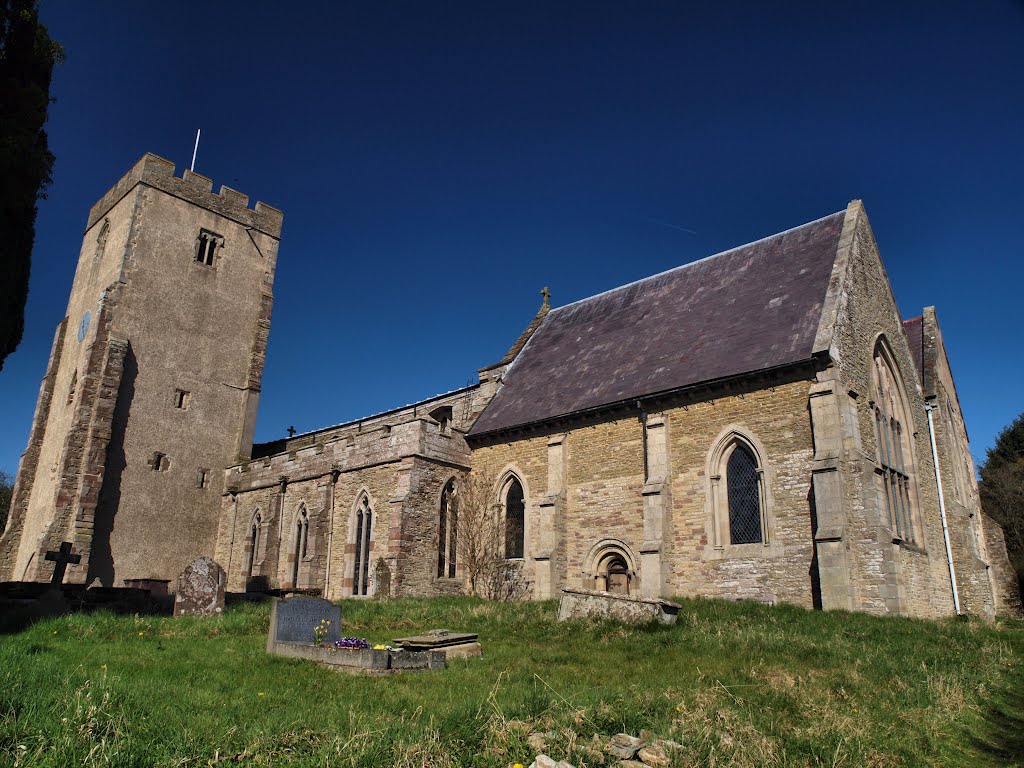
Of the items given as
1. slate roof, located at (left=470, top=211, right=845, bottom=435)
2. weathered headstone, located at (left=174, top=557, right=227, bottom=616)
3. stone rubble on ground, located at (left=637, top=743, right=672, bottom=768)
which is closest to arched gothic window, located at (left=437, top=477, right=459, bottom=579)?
slate roof, located at (left=470, top=211, right=845, bottom=435)

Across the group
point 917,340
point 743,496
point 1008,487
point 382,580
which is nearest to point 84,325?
point 382,580

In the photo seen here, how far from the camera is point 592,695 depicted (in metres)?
7.80

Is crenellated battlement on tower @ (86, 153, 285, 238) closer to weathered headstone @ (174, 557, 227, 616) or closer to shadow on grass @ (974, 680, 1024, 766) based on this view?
weathered headstone @ (174, 557, 227, 616)

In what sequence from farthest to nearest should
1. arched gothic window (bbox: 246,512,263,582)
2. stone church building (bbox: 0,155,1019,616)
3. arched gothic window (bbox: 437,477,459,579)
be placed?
arched gothic window (bbox: 246,512,263,582) < arched gothic window (bbox: 437,477,459,579) < stone church building (bbox: 0,155,1019,616)

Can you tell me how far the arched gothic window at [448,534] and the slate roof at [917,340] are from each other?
15297mm

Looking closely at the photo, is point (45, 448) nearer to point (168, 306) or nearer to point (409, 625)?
point (168, 306)

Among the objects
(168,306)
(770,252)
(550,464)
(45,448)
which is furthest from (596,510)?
(45,448)

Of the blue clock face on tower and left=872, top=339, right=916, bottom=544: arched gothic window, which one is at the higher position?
the blue clock face on tower

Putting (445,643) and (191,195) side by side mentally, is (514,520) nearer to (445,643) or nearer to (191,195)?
(445,643)

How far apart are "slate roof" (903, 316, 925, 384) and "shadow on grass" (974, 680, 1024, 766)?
1612cm

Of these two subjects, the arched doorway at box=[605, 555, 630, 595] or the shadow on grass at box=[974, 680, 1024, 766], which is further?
the arched doorway at box=[605, 555, 630, 595]

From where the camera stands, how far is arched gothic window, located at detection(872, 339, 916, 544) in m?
19.0

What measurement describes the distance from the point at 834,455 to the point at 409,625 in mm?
9870

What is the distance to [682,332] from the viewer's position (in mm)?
22672
